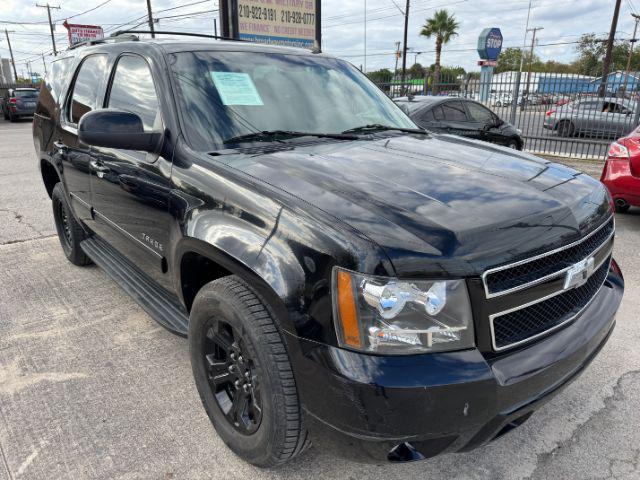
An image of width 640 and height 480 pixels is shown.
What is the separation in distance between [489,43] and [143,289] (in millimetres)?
18858

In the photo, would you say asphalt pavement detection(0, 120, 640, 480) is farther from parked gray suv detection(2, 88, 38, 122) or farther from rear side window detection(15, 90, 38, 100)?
rear side window detection(15, 90, 38, 100)

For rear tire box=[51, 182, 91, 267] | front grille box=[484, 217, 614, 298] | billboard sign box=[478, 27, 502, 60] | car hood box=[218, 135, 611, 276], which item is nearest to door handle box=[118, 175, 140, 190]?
car hood box=[218, 135, 611, 276]

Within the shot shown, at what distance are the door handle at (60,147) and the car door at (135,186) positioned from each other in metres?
0.70

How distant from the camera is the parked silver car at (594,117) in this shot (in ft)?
37.8

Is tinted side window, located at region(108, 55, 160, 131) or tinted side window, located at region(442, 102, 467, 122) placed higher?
tinted side window, located at region(108, 55, 160, 131)

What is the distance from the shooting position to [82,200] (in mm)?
3727

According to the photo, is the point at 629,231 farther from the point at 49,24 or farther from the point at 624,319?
the point at 49,24

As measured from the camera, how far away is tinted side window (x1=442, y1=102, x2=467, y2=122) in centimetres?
901

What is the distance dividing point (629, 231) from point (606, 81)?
7.50 m

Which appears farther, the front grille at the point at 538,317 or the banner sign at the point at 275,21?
the banner sign at the point at 275,21

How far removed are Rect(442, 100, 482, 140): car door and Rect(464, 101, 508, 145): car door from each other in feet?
0.38

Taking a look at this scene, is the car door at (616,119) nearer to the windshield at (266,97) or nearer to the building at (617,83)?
the building at (617,83)

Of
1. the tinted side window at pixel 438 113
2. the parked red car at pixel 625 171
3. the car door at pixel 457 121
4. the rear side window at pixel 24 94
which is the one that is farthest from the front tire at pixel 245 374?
the rear side window at pixel 24 94

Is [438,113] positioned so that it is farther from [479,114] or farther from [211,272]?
[211,272]
